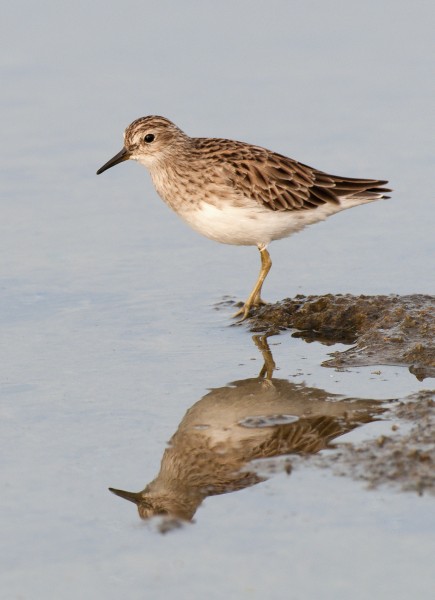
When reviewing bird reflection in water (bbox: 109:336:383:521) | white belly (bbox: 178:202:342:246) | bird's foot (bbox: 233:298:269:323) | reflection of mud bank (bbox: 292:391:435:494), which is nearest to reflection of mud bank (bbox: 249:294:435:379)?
bird's foot (bbox: 233:298:269:323)

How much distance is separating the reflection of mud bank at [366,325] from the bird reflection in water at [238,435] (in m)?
0.87

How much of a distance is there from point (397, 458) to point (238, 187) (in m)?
4.38

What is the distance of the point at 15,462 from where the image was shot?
8.68 meters

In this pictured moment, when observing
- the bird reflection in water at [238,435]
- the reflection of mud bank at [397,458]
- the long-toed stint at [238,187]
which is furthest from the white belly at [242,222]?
the reflection of mud bank at [397,458]

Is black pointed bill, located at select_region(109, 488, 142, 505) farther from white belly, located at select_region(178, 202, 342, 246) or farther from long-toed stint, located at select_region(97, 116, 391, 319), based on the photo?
white belly, located at select_region(178, 202, 342, 246)

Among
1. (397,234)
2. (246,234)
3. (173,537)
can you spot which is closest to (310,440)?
(173,537)

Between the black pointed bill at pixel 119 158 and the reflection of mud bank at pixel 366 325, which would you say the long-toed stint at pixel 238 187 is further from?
the reflection of mud bank at pixel 366 325

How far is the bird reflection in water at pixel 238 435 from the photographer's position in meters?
8.26

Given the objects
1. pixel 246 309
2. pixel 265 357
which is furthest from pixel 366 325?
pixel 246 309

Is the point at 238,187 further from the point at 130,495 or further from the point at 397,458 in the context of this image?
the point at 130,495

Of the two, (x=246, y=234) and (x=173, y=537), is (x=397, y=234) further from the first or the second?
(x=173, y=537)

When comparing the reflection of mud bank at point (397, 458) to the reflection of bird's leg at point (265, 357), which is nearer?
the reflection of mud bank at point (397, 458)

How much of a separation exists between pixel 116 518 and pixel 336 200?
17.8ft

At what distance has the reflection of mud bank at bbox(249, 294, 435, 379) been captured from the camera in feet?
34.3
